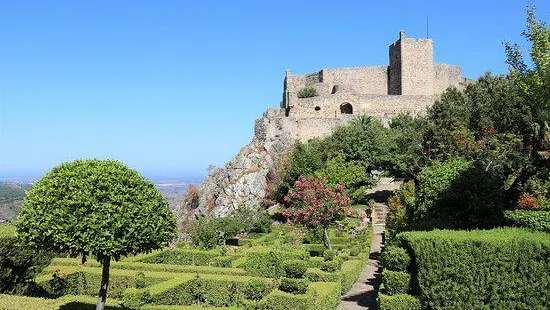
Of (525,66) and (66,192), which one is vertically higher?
(525,66)

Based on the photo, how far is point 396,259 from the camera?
11.6 meters

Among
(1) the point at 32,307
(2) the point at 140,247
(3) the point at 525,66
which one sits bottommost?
(1) the point at 32,307

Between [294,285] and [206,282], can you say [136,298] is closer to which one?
[206,282]

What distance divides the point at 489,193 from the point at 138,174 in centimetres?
850

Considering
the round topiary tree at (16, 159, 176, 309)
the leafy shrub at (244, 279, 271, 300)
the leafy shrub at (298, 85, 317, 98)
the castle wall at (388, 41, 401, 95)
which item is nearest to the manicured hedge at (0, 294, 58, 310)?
the round topiary tree at (16, 159, 176, 309)

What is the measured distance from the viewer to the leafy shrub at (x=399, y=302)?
434 inches

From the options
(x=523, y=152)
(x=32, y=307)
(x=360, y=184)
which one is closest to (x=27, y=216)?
(x=32, y=307)

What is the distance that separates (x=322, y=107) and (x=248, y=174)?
12.3 m

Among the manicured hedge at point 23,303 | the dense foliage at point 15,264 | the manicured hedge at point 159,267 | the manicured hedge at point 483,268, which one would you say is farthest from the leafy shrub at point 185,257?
the manicured hedge at point 483,268

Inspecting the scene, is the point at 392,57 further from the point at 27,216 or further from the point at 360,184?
the point at 27,216

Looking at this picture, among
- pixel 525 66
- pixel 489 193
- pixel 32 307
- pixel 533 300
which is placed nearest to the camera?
pixel 533 300

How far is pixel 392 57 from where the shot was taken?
53.2 metres

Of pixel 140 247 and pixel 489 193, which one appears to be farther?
pixel 489 193

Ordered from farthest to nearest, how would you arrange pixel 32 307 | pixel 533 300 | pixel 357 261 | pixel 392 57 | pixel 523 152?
pixel 392 57
pixel 523 152
pixel 357 261
pixel 32 307
pixel 533 300
